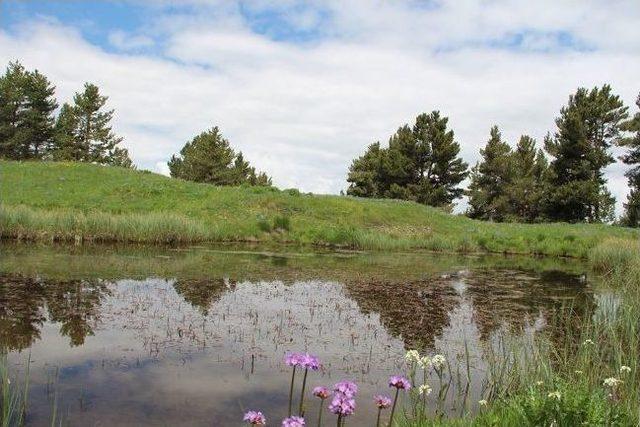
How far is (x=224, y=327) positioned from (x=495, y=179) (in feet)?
171

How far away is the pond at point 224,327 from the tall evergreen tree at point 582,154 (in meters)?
32.6

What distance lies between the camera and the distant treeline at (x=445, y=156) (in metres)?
49.2

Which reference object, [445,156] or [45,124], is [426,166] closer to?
[445,156]

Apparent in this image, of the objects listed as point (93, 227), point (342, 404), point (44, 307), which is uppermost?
point (93, 227)

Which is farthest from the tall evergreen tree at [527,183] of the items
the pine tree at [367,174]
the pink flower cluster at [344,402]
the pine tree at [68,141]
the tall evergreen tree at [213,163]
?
the pink flower cluster at [344,402]

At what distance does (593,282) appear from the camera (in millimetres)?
18781

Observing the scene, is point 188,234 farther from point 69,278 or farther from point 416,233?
point 416,233

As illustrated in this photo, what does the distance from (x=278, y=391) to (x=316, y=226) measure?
83.4ft

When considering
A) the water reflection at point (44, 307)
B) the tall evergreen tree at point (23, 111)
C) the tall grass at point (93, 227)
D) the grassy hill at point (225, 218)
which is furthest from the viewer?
the tall evergreen tree at point (23, 111)

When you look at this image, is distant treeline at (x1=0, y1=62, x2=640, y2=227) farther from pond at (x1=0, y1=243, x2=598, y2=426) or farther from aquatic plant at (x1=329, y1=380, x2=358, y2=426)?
aquatic plant at (x1=329, y1=380, x2=358, y2=426)

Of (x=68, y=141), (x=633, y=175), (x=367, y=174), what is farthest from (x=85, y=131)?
(x=633, y=175)

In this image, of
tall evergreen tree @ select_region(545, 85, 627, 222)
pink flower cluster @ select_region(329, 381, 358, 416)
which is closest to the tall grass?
pink flower cluster @ select_region(329, 381, 358, 416)

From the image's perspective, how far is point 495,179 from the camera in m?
57.7

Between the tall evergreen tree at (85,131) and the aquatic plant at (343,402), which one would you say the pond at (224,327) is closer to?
the aquatic plant at (343,402)
